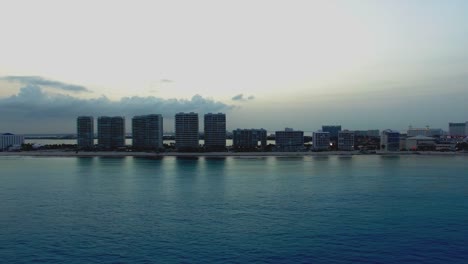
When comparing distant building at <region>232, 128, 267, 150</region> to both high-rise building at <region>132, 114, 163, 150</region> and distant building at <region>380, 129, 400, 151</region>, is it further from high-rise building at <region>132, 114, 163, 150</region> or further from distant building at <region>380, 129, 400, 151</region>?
distant building at <region>380, 129, 400, 151</region>

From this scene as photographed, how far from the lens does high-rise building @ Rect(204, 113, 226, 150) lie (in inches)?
3332

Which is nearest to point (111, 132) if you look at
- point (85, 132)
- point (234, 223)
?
point (85, 132)

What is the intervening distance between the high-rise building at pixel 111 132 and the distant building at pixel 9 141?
18.3 m

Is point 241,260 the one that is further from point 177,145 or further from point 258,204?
point 177,145

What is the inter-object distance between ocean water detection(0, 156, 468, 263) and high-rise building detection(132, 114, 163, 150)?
54888 mm

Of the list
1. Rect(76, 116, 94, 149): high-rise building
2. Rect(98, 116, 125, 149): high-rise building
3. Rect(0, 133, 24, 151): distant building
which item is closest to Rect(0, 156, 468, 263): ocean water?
Rect(98, 116, 125, 149): high-rise building

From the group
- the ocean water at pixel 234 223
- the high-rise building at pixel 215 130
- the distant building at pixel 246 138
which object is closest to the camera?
the ocean water at pixel 234 223

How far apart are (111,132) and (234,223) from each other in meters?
77.4

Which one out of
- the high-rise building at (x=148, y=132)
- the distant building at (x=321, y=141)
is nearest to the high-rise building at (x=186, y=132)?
the high-rise building at (x=148, y=132)

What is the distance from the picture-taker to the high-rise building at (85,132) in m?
88.9

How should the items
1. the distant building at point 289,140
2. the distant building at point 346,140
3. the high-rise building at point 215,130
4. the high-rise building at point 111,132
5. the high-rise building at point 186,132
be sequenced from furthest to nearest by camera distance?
the high-rise building at point 111,132, the high-rise building at point 215,130, the distant building at point 289,140, the high-rise building at point 186,132, the distant building at point 346,140

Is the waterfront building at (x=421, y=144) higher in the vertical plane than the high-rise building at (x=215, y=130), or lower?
lower

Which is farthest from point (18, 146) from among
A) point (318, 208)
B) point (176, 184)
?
point (318, 208)

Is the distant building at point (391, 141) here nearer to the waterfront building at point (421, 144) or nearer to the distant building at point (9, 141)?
the waterfront building at point (421, 144)
